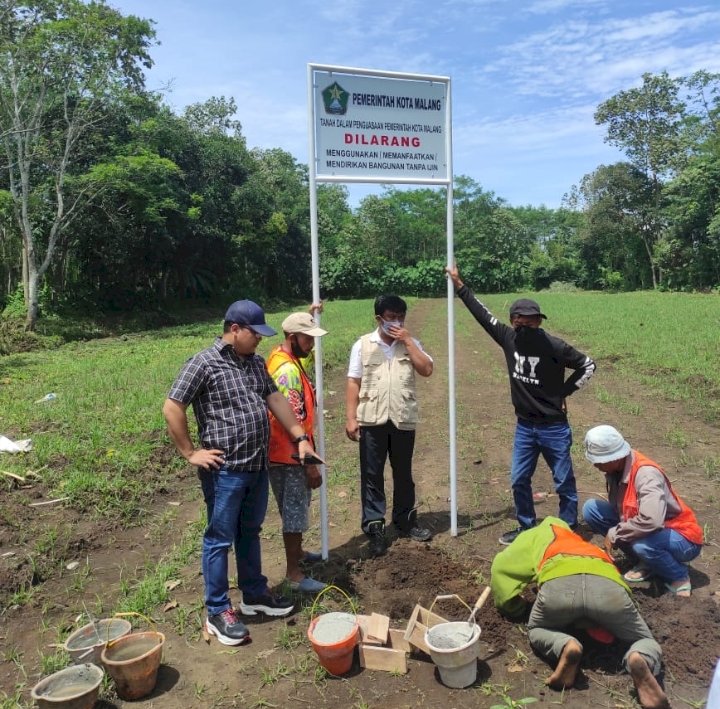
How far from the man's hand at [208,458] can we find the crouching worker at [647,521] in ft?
7.55

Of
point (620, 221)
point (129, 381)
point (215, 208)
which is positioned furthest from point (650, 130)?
point (129, 381)

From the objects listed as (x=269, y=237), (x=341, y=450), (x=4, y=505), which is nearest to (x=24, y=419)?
(x=4, y=505)

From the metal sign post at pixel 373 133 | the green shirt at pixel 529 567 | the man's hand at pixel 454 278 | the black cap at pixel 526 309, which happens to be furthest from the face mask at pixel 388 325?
the green shirt at pixel 529 567

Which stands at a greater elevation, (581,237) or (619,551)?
(581,237)

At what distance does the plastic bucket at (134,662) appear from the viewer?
3.07 metres

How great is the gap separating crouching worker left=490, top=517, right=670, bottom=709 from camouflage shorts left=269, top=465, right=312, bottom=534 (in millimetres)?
1413

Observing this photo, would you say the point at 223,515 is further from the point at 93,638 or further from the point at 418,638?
the point at 418,638

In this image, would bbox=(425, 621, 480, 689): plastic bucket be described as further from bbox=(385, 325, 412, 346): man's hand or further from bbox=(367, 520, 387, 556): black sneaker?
bbox=(385, 325, 412, 346): man's hand

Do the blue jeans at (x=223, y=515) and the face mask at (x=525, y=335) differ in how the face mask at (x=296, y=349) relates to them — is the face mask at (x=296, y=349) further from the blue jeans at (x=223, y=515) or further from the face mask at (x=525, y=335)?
the face mask at (x=525, y=335)

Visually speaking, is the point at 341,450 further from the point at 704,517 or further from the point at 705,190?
the point at 705,190

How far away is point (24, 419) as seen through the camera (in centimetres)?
840

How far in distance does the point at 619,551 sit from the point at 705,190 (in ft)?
130

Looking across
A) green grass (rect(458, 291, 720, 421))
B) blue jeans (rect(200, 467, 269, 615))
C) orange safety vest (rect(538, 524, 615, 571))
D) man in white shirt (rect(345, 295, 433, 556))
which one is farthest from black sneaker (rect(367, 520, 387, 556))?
green grass (rect(458, 291, 720, 421))

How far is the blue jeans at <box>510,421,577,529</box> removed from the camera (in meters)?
4.64
